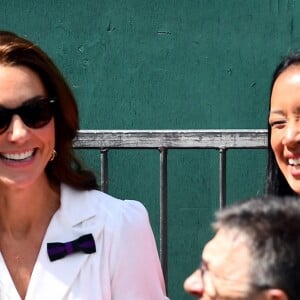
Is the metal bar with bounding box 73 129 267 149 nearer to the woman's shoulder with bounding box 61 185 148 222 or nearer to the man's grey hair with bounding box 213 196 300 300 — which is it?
the woman's shoulder with bounding box 61 185 148 222

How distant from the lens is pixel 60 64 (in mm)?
6086

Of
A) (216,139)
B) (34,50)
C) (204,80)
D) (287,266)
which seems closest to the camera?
(287,266)

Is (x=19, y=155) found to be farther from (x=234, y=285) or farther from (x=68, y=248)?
(x=234, y=285)

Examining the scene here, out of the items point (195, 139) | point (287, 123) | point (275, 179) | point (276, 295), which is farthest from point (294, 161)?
point (195, 139)

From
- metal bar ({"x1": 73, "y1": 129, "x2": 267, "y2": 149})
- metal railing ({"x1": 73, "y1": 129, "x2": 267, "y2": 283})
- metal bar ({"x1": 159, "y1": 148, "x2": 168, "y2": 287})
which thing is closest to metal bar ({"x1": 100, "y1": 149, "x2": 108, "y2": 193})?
metal railing ({"x1": 73, "y1": 129, "x2": 267, "y2": 283})

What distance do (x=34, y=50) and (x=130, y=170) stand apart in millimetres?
2362

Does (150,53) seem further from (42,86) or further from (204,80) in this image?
(42,86)

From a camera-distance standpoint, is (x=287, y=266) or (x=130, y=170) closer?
(x=287, y=266)

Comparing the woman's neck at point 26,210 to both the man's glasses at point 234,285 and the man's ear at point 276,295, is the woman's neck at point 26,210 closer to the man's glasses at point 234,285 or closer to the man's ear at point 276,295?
the man's glasses at point 234,285

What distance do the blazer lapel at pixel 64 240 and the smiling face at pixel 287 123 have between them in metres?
0.82

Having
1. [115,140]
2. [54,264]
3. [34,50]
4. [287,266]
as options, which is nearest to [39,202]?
[54,264]

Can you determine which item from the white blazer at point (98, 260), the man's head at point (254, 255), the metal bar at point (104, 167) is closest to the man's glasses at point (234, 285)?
the man's head at point (254, 255)

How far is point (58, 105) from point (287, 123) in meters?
0.91

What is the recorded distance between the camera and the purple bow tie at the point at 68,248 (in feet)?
12.8
